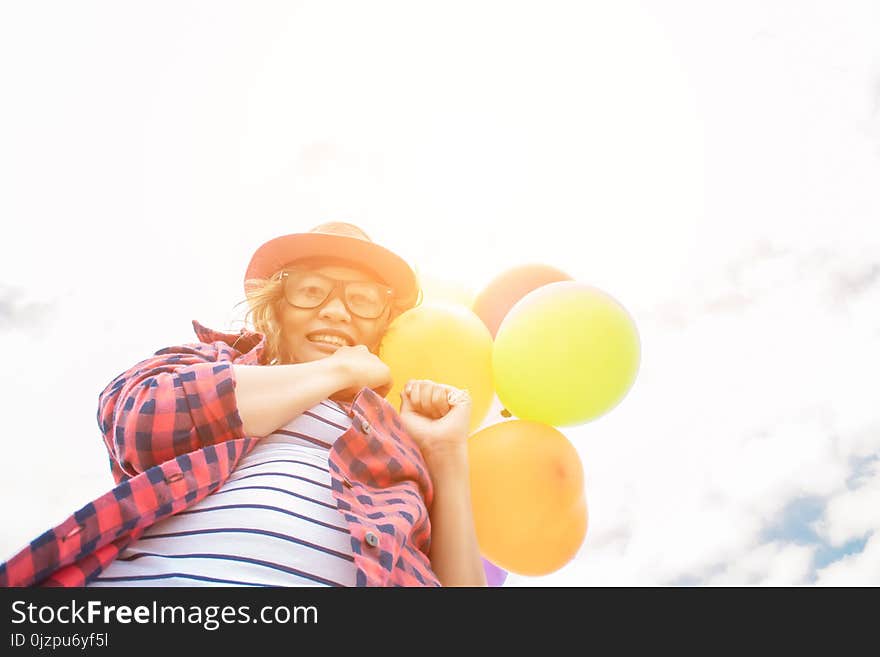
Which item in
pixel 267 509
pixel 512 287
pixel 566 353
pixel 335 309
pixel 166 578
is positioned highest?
pixel 512 287

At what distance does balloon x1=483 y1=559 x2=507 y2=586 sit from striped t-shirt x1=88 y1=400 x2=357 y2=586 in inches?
42.7

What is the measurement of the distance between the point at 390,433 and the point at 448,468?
21 centimetres

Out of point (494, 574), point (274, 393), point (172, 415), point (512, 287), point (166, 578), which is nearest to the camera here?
point (166, 578)

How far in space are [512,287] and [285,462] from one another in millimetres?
1335

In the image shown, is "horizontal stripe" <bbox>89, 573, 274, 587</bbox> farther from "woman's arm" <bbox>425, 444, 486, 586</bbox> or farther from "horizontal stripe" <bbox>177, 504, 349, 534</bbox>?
"woman's arm" <bbox>425, 444, 486, 586</bbox>

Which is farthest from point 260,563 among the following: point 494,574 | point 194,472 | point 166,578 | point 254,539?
point 494,574

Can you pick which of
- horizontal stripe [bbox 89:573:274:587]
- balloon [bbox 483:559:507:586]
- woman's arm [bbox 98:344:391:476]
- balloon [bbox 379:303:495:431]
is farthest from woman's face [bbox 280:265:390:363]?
balloon [bbox 483:559:507:586]

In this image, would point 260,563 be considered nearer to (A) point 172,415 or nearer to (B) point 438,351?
(A) point 172,415

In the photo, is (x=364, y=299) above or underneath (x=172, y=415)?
above

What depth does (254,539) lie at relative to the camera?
1282mm

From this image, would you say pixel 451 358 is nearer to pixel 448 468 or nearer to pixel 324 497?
pixel 448 468

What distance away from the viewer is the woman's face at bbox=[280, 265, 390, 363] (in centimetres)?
196

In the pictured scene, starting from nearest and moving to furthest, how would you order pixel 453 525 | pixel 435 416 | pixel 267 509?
pixel 267 509 < pixel 453 525 < pixel 435 416
